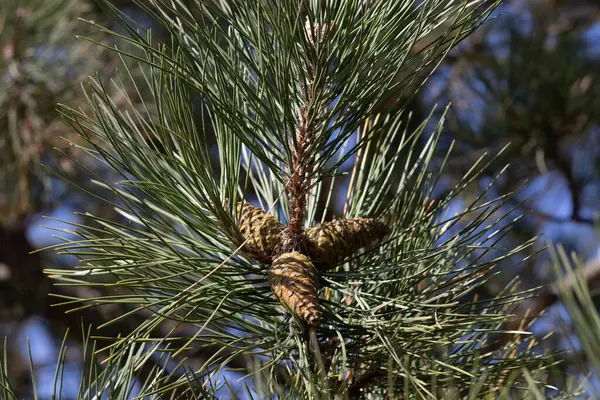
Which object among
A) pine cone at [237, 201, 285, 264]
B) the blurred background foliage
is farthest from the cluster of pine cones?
the blurred background foliage

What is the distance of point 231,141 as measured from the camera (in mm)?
697

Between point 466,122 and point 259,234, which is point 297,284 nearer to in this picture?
point 259,234

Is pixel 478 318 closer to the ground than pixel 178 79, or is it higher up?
closer to the ground

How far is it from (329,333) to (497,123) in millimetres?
1368

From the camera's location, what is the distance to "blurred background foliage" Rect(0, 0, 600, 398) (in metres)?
1.70

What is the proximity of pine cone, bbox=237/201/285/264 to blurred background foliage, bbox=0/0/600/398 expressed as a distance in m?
0.68

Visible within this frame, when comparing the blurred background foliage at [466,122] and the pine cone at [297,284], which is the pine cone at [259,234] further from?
the blurred background foliage at [466,122]

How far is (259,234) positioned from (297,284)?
8cm

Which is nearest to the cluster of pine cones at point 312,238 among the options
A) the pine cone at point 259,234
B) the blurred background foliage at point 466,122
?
the pine cone at point 259,234

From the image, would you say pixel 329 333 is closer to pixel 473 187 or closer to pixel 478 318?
pixel 478 318

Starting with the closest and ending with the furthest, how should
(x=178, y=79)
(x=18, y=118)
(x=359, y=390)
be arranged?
(x=178, y=79) < (x=359, y=390) < (x=18, y=118)

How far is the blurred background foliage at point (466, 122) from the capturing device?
1.70 meters

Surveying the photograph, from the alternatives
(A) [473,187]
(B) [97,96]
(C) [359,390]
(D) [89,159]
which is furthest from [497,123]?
(B) [97,96]

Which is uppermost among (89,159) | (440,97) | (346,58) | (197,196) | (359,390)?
(440,97)
